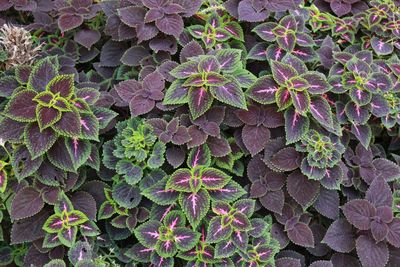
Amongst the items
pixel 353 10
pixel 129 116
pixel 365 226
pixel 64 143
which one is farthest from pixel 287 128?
pixel 353 10

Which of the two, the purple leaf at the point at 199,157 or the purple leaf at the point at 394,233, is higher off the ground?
the purple leaf at the point at 199,157

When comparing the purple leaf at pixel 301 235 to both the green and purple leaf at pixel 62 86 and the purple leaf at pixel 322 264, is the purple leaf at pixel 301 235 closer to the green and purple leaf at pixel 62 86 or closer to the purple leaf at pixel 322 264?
the purple leaf at pixel 322 264

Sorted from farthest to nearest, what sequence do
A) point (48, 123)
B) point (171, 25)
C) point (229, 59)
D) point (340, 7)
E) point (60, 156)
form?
point (340, 7) → point (171, 25) → point (229, 59) → point (60, 156) → point (48, 123)

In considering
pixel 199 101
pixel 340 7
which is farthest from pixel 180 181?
pixel 340 7

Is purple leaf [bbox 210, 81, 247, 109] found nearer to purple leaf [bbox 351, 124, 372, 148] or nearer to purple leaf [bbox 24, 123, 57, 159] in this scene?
purple leaf [bbox 351, 124, 372, 148]

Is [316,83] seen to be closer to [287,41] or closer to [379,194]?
[287,41]

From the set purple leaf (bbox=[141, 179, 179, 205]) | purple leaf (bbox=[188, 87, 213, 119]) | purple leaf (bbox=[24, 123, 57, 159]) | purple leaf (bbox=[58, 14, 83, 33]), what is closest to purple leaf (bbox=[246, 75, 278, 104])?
purple leaf (bbox=[188, 87, 213, 119])

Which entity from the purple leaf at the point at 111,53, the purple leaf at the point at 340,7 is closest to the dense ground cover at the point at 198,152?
the purple leaf at the point at 111,53

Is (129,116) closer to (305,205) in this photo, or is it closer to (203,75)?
(203,75)
